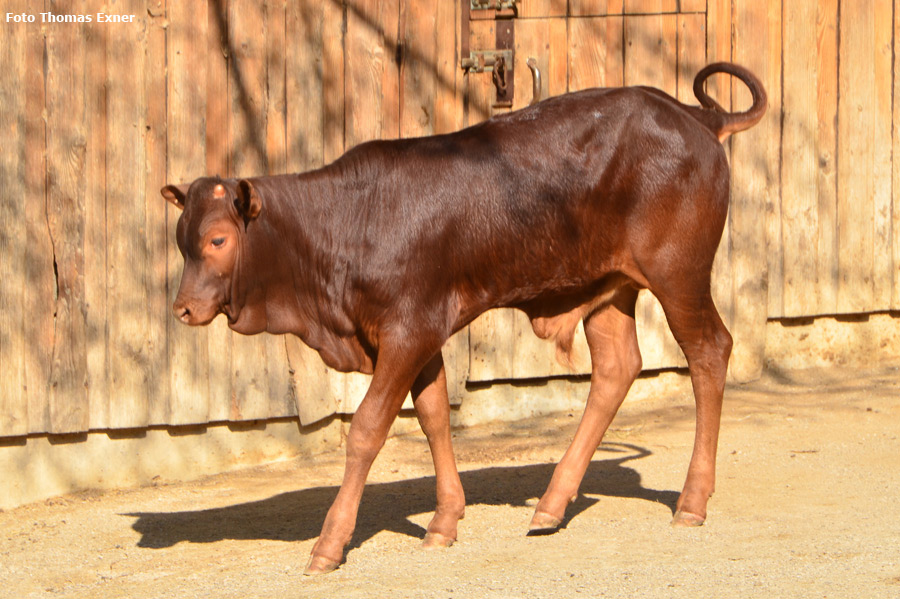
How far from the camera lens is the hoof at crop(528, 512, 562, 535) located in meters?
5.52

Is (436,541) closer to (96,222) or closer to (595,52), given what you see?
(96,222)

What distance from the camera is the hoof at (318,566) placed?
495 centimetres

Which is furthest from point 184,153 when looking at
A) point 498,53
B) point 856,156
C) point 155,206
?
point 856,156

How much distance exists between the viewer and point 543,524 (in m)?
5.52

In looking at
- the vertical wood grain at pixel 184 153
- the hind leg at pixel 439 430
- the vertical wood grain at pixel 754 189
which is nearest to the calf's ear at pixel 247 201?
the hind leg at pixel 439 430

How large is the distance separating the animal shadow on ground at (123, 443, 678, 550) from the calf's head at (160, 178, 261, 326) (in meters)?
1.34

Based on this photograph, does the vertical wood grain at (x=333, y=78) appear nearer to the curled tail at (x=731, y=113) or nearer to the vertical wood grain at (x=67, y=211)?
the vertical wood grain at (x=67, y=211)

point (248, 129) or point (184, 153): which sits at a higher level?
point (248, 129)

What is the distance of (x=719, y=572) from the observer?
4660 mm

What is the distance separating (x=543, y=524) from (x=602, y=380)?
846 millimetres

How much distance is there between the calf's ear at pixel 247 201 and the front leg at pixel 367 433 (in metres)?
0.82

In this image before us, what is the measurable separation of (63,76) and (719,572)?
4.65 metres

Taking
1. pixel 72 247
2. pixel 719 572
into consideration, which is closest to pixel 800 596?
pixel 719 572

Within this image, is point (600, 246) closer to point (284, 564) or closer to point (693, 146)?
point (693, 146)
